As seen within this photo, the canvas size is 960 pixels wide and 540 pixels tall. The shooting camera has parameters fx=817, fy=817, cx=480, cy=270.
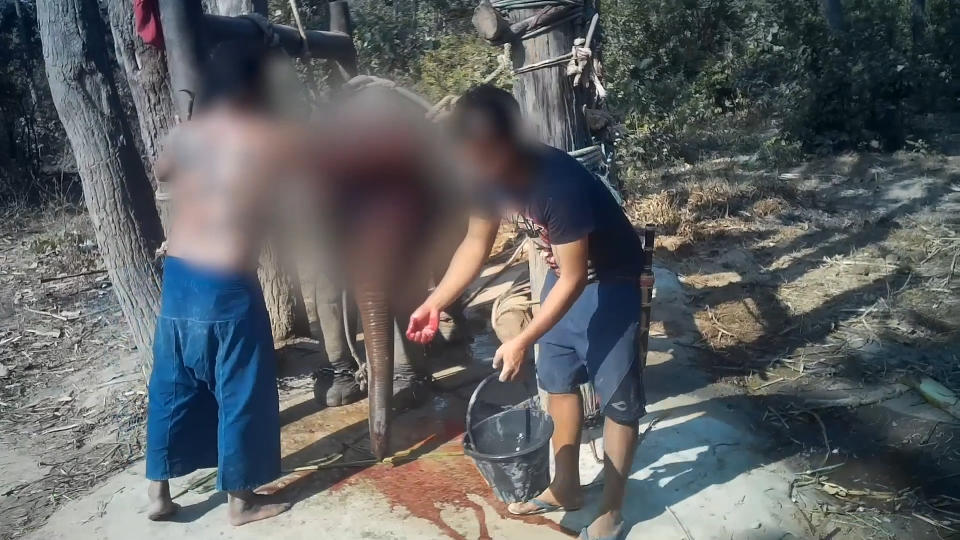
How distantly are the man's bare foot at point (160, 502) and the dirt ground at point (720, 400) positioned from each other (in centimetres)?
16

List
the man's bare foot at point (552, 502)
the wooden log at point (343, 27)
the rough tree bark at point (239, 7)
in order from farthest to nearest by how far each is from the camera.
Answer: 1. the rough tree bark at point (239, 7)
2. the wooden log at point (343, 27)
3. the man's bare foot at point (552, 502)

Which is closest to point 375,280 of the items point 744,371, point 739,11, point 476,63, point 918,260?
point 744,371

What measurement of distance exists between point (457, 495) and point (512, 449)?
62cm

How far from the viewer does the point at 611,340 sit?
3238 mm

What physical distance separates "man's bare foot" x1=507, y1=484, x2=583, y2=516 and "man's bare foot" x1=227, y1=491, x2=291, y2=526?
1.11 metres

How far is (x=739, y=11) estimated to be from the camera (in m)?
13.4

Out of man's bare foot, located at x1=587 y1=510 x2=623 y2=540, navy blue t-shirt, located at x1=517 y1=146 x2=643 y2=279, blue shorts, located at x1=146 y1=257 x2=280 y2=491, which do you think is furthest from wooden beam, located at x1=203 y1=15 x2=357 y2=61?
man's bare foot, located at x1=587 y1=510 x2=623 y2=540

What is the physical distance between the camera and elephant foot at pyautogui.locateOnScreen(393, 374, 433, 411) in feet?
15.8

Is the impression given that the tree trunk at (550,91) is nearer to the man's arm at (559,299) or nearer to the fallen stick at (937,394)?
the man's arm at (559,299)

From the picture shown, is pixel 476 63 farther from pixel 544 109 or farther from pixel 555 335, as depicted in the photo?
pixel 555 335

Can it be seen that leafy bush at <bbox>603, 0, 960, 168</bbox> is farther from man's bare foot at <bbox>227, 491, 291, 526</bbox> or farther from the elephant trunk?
man's bare foot at <bbox>227, 491, 291, 526</bbox>

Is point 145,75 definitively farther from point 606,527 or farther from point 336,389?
point 606,527

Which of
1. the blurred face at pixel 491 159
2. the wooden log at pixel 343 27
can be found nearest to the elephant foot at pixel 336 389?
the wooden log at pixel 343 27

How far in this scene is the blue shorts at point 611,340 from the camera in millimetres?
3225
